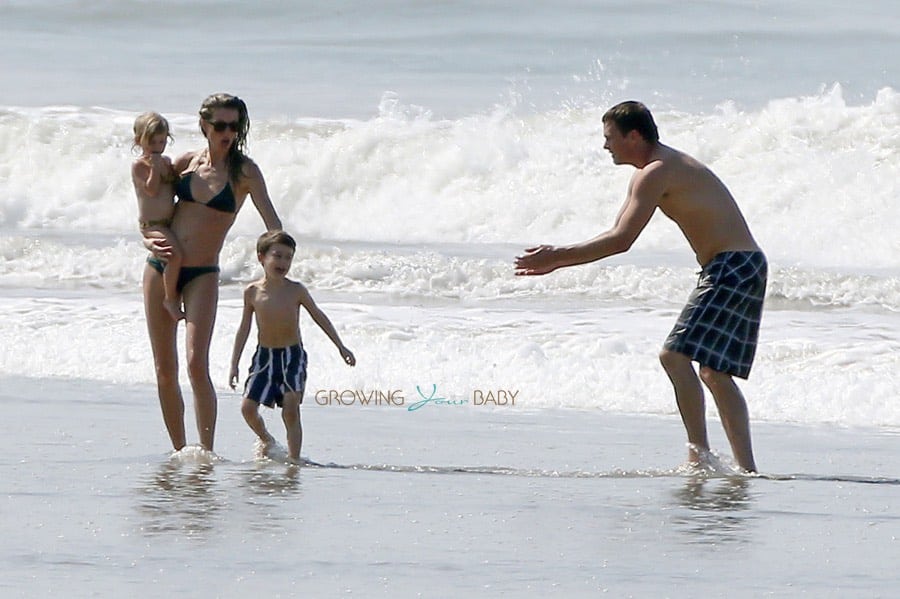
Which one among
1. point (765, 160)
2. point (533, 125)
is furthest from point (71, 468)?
point (533, 125)

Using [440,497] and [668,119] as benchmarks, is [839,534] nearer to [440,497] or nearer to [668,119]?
[440,497]

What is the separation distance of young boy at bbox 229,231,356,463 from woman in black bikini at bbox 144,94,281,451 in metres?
0.22

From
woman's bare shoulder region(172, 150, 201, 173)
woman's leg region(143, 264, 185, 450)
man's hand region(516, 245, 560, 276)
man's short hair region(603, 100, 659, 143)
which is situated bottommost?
woman's leg region(143, 264, 185, 450)

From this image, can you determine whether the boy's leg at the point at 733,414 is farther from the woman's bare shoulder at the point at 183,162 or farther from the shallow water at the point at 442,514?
the woman's bare shoulder at the point at 183,162

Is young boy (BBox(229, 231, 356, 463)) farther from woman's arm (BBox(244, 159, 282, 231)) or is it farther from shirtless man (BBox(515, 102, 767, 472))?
shirtless man (BBox(515, 102, 767, 472))

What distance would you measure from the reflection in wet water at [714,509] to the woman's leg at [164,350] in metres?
2.09

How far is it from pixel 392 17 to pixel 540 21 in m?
3.24

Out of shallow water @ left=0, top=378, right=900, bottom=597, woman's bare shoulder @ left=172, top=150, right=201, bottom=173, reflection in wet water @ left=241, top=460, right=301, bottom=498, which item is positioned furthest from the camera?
woman's bare shoulder @ left=172, top=150, right=201, bottom=173

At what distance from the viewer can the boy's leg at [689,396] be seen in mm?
6625

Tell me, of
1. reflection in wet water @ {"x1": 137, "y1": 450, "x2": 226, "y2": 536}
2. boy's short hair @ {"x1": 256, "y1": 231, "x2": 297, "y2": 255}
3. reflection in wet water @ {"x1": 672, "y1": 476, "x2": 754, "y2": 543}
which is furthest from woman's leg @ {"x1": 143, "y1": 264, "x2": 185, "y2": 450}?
reflection in wet water @ {"x1": 672, "y1": 476, "x2": 754, "y2": 543}

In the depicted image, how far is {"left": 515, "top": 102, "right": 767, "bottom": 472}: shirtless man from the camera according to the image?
6566 mm

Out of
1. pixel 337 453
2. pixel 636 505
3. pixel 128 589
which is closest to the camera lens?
pixel 128 589

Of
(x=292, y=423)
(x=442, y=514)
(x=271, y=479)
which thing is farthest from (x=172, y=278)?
(x=442, y=514)

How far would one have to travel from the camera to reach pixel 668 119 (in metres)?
20.5
